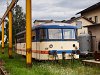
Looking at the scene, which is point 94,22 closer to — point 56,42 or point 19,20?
point 56,42

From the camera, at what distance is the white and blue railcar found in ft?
66.1

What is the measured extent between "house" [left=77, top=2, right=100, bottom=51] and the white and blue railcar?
10.8 metres

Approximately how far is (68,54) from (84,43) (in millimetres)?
11348

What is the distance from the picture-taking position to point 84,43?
3180cm

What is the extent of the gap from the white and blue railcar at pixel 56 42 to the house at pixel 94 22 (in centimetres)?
1080

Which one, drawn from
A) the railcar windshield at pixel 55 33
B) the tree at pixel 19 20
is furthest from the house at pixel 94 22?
→ the tree at pixel 19 20

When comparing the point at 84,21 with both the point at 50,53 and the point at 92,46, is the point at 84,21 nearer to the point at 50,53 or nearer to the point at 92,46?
the point at 92,46

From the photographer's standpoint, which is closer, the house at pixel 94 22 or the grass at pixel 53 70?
the grass at pixel 53 70

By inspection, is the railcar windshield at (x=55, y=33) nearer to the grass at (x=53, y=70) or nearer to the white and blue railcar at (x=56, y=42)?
the white and blue railcar at (x=56, y=42)

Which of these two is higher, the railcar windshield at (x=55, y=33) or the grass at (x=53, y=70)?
the railcar windshield at (x=55, y=33)

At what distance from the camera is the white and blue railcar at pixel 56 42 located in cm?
2014

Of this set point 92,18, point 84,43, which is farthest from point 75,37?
point 92,18

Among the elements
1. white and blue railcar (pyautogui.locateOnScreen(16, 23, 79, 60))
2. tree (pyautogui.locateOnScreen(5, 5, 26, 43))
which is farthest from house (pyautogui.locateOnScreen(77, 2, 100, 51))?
tree (pyautogui.locateOnScreen(5, 5, 26, 43))

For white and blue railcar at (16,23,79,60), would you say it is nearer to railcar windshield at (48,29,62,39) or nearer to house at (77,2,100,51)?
railcar windshield at (48,29,62,39)
